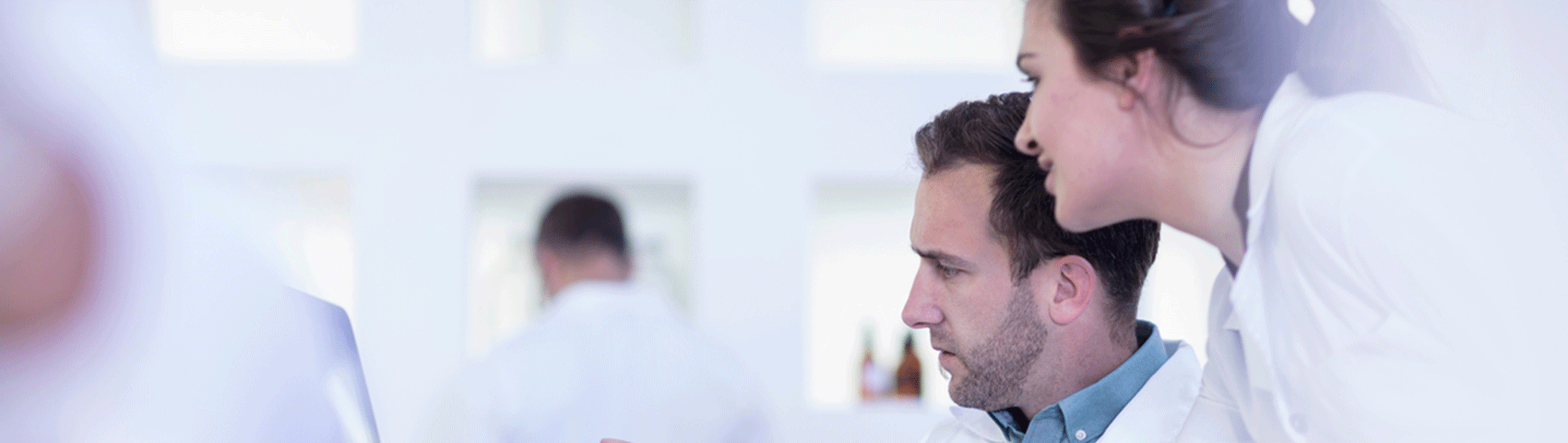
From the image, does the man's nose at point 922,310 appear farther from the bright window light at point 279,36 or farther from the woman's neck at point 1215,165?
the bright window light at point 279,36

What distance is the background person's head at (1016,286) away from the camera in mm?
1006

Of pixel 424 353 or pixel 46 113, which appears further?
pixel 424 353

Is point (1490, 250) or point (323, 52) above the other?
point (1490, 250)

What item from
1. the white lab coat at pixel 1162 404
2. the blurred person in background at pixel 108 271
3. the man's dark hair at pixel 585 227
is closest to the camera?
the blurred person in background at pixel 108 271

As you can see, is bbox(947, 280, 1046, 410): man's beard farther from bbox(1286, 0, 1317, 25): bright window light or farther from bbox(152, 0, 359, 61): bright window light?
bbox(152, 0, 359, 61): bright window light

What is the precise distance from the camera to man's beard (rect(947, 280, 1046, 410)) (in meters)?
1.01

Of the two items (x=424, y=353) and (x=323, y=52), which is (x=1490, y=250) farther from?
(x=323, y=52)

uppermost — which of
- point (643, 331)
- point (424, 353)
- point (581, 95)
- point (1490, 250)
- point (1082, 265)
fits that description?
point (1490, 250)

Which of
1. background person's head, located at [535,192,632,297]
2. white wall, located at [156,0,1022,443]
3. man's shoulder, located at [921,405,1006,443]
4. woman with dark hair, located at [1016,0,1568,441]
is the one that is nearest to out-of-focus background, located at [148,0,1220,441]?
white wall, located at [156,0,1022,443]

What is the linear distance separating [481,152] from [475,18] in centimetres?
30

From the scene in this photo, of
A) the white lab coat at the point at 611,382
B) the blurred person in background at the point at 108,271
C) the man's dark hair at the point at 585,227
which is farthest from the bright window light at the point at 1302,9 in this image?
the man's dark hair at the point at 585,227

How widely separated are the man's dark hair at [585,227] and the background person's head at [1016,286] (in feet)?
2.95

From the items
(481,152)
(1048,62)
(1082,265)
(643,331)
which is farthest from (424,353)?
(1048,62)

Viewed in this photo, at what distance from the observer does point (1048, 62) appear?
0.69 m
